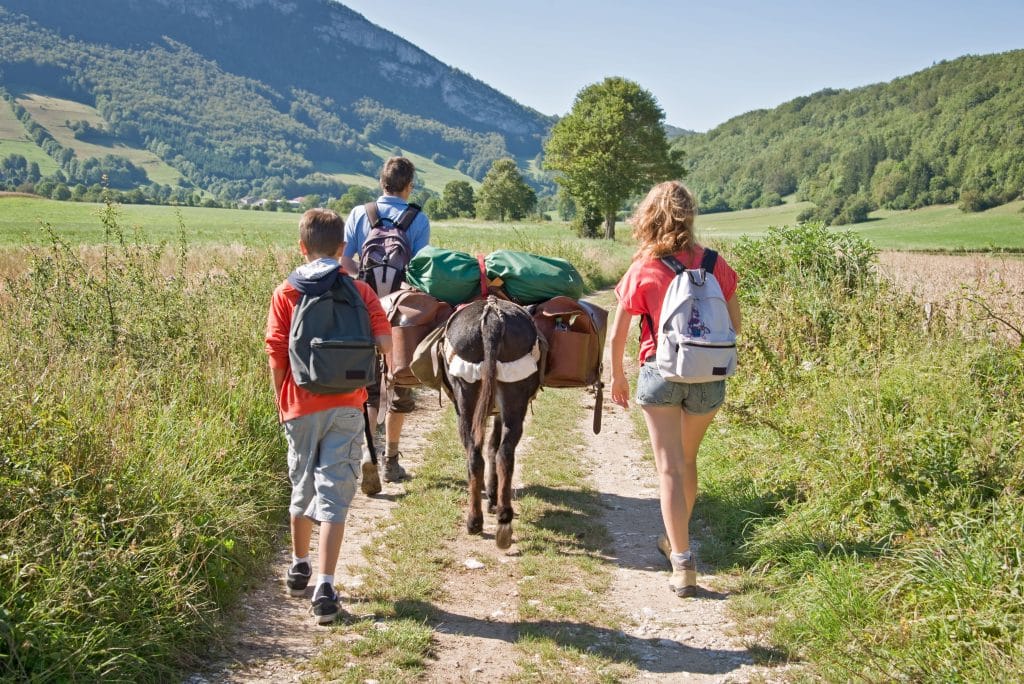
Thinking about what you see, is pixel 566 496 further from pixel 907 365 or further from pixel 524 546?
pixel 907 365

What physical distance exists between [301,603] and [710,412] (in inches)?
105

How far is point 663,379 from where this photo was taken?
14.1ft

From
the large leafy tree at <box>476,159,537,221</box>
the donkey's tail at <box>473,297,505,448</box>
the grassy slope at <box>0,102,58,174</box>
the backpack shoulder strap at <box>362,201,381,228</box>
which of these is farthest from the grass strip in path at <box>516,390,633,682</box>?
the grassy slope at <box>0,102,58,174</box>

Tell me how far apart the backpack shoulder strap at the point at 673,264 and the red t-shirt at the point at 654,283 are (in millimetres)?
43

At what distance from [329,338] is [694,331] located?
79.4 inches

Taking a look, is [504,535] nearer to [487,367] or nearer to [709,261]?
[487,367]

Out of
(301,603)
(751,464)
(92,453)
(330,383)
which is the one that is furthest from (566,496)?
(92,453)

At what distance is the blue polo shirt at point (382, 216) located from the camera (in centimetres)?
615

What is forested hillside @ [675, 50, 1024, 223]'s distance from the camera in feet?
207

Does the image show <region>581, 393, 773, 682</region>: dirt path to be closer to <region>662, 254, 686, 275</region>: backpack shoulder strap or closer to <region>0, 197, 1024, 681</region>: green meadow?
<region>0, 197, 1024, 681</region>: green meadow

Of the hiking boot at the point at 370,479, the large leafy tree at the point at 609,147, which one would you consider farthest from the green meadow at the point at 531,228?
the hiking boot at the point at 370,479

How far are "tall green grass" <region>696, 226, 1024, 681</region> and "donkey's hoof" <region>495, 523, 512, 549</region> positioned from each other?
1432 mm

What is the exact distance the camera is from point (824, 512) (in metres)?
4.63

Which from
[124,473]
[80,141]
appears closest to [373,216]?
[124,473]
